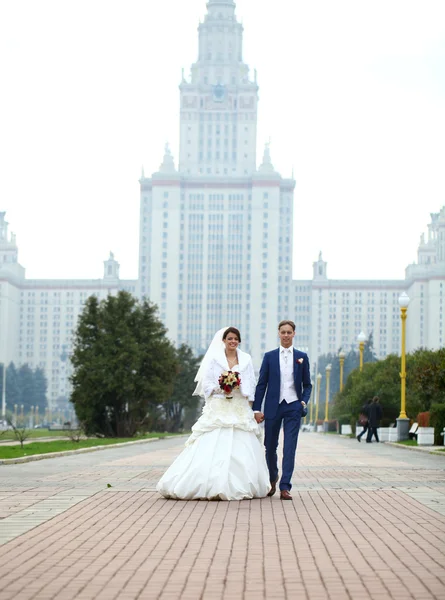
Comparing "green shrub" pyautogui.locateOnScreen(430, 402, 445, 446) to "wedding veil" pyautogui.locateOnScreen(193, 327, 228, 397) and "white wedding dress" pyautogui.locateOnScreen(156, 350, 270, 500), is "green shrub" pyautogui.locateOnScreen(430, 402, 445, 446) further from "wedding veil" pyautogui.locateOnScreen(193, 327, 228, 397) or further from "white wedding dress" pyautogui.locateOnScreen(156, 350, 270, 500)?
"white wedding dress" pyautogui.locateOnScreen(156, 350, 270, 500)

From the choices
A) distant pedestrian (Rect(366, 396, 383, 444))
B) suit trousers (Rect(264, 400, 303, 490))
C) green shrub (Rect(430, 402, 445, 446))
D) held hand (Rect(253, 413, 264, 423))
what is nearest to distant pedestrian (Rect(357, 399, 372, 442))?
distant pedestrian (Rect(366, 396, 383, 444))

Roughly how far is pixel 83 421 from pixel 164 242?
150 m

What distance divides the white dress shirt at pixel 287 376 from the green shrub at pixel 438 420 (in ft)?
65.1

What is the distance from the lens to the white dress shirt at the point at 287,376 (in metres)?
13.3

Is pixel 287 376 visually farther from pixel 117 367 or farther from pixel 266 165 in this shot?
pixel 266 165

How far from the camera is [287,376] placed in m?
13.3

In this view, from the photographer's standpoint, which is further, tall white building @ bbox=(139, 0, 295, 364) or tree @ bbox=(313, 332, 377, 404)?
tall white building @ bbox=(139, 0, 295, 364)

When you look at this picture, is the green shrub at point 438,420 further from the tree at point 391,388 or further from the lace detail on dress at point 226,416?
the lace detail on dress at point 226,416

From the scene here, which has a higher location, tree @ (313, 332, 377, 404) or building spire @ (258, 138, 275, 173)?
building spire @ (258, 138, 275, 173)

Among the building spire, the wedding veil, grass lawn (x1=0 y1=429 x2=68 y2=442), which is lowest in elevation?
grass lawn (x1=0 y1=429 x2=68 y2=442)

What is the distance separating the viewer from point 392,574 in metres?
7.45

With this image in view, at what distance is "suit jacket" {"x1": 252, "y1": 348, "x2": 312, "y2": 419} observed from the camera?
1327 cm

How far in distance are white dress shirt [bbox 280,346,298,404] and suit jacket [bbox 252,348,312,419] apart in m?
0.04

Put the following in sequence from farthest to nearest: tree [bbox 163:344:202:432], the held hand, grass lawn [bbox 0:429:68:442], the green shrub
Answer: tree [bbox 163:344:202:432] → grass lawn [bbox 0:429:68:442] → the green shrub → the held hand
